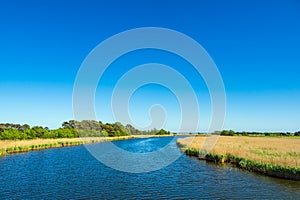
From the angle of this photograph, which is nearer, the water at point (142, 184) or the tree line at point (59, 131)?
the water at point (142, 184)

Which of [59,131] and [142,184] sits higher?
[59,131]

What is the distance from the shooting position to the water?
14.3 m

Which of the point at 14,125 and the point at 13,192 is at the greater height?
the point at 14,125

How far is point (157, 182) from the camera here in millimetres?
17844

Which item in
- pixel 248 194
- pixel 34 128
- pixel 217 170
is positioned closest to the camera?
pixel 248 194

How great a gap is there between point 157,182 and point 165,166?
719cm

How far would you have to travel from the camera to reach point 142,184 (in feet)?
56.5

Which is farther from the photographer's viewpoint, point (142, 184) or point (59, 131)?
point (59, 131)

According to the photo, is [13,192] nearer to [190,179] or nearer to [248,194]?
[190,179]

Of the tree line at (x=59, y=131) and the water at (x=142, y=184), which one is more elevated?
the tree line at (x=59, y=131)

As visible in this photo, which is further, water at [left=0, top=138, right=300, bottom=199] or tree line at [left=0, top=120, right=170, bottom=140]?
tree line at [left=0, top=120, right=170, bottom=140]

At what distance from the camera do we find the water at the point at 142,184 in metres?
14.3

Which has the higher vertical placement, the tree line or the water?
the tree line

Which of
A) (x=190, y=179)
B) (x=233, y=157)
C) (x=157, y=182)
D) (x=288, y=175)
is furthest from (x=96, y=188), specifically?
(x=233, y=157)
